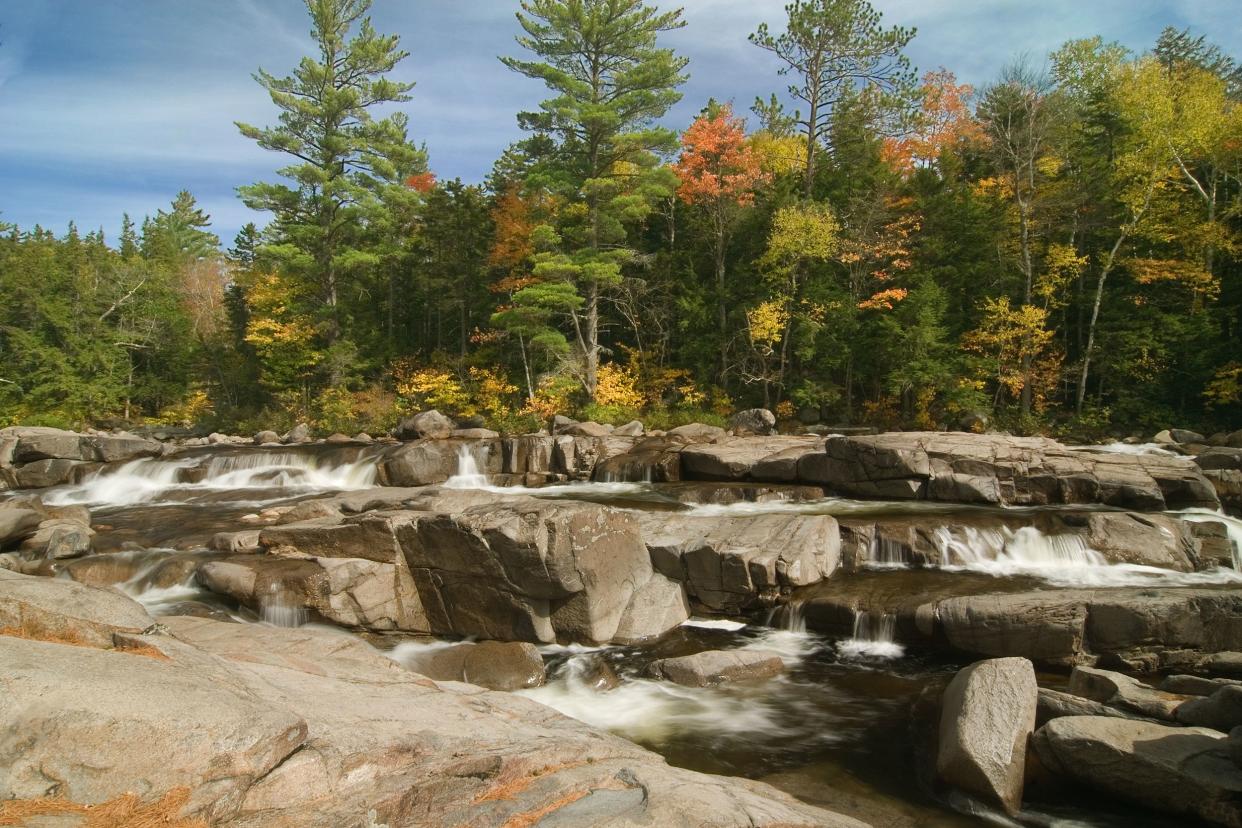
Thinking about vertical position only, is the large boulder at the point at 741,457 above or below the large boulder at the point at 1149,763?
above

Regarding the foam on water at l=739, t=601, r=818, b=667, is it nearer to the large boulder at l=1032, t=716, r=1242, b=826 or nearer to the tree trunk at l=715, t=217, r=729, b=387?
the large boulder at l=1032, t=716, r=1242, b=826

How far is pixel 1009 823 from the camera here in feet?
15.6

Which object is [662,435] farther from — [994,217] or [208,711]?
[208,711]

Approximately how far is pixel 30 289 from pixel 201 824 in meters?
46.3

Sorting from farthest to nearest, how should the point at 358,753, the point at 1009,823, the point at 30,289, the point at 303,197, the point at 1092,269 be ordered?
the point at 30,289 < the point at 303,197 < the point at 1092,269 < the point at 1009,823 < the point at 358,753

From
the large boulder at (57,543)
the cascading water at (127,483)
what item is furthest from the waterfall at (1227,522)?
the cascading water at (127,483)

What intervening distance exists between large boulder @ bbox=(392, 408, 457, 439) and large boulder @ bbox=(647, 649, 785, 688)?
707 inches

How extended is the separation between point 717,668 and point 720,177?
23.3 m

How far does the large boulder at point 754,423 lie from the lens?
77.2 ft

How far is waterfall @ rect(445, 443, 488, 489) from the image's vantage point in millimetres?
19516

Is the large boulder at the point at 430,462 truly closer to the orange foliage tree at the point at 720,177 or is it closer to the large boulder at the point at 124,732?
the orange foliage tree at the point at 720,177

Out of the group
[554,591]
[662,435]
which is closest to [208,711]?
[554,591]

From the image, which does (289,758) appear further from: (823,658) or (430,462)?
(430,462)

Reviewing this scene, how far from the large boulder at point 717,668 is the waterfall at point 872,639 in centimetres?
120
